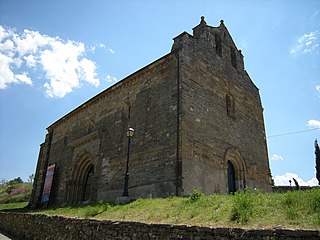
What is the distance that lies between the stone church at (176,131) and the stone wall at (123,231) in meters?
3.76

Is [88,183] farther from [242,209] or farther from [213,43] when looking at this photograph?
[242,209]

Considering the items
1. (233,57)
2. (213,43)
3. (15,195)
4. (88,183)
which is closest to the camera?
(213,43)

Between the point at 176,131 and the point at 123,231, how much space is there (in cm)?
561

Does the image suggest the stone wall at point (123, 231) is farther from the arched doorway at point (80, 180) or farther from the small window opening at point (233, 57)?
the small window opening at point (233, 57)

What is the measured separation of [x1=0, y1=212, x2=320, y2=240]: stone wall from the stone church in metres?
3.76

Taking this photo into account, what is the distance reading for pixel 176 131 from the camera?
11172 mm

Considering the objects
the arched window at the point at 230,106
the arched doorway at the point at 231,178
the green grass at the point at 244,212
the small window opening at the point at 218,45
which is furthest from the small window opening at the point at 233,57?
the green grass at the point at 244,212

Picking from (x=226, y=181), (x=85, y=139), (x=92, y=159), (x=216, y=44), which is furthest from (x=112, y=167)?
(x=216, y=44)

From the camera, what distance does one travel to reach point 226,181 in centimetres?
1270

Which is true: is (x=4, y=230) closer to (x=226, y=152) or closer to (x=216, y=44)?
(x=226, y=152)

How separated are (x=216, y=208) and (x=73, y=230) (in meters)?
4.56

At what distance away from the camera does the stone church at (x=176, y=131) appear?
11.4 m

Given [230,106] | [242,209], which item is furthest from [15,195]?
[242,209]

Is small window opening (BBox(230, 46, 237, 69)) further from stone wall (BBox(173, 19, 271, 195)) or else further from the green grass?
the green grass
